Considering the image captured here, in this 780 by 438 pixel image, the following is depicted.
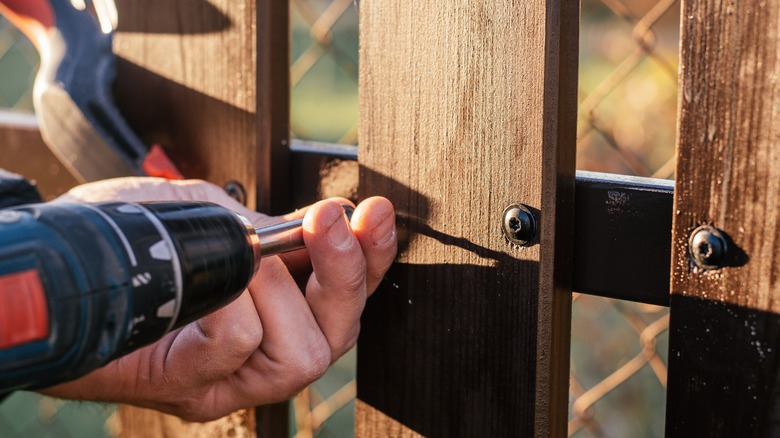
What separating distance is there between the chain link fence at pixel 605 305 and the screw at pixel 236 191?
0.86 metres

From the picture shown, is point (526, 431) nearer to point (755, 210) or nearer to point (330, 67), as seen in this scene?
point (755, 210)

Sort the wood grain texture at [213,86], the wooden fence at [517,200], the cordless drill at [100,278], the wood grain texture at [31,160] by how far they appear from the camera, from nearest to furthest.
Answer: the cordless drill at [100,278]
the wooden fence at [517,200]
the wood grain texture at [213,86]
the wood grain texture at [31,160]

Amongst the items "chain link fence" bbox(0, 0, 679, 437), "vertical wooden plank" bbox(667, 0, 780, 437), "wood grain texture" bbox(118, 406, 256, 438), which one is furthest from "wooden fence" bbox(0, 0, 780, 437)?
"chain link fence" bbox(0, 0, 679, 437)

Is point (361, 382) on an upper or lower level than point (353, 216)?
lower

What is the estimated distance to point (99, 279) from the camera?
16.8 inches

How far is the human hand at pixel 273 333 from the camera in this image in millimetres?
616

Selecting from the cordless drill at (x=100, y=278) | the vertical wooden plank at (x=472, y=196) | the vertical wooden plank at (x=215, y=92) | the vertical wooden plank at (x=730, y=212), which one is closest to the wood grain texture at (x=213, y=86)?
the vertical wooden plank at (x=215, y=92)

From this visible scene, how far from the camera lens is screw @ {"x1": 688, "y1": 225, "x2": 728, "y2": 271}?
0.51 m

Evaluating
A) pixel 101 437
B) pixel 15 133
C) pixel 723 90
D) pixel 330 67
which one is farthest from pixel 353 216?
pixel 330 67

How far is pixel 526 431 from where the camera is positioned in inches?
23.7

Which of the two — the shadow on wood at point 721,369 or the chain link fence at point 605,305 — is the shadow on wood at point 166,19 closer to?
the shadow on wood at point 721,369

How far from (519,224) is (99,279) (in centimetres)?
27

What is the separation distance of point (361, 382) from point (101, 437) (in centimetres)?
215

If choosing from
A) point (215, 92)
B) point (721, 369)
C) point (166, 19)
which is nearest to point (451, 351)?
point (721, 369)
